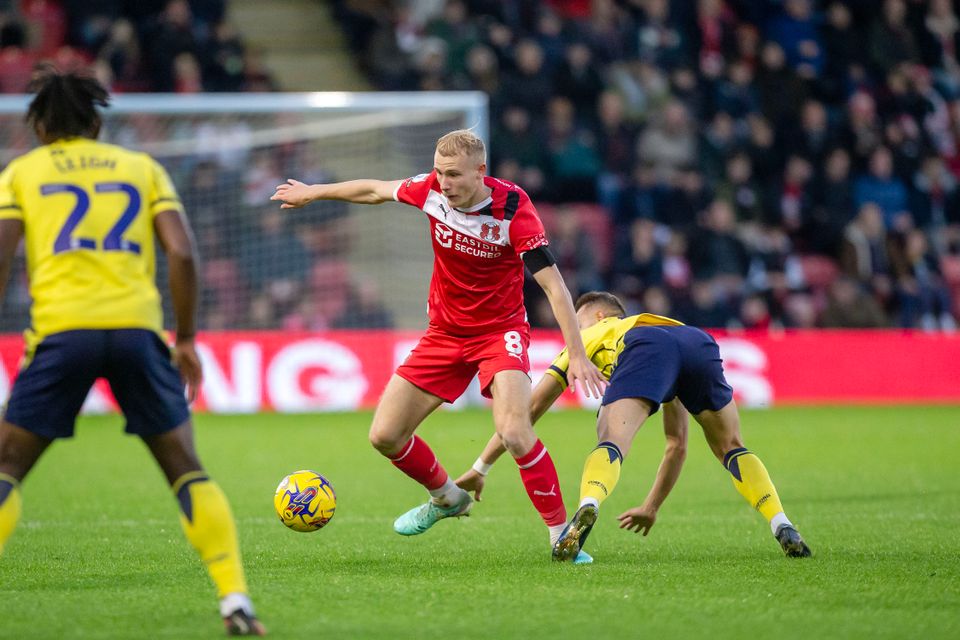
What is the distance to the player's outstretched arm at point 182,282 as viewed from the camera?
16.3 feet

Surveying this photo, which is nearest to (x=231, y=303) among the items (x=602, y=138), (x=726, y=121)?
(x=602, y=138)

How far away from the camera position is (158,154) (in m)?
17.2

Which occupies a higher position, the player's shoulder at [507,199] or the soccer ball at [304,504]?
the player's shoulder at [507,199]

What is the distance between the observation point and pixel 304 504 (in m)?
7.32

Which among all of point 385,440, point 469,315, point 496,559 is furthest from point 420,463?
point 469,315

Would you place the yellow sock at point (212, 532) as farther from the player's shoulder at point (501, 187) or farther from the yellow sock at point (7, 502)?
the player's shoulder at point (501, 187)

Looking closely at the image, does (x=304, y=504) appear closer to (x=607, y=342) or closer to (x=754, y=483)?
(x=607, y=342)

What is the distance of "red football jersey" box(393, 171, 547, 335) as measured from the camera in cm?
692

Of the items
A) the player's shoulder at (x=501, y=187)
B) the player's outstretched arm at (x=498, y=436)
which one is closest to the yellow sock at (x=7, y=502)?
the player's outstretched arm at (x=498, y=436)

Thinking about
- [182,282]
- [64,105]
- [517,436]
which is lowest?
[517,436]

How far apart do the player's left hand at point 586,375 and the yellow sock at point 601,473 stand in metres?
0.45

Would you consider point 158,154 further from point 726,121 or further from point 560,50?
point 726,121

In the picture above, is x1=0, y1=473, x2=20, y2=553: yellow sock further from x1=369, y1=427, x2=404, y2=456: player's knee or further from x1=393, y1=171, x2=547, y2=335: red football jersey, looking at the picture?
x1=393, y1=171, x2=547, y2=335: red football jersey

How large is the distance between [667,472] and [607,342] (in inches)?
29.3
